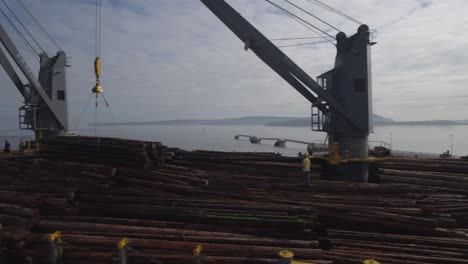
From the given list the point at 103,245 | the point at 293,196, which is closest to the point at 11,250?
the point at 103,245

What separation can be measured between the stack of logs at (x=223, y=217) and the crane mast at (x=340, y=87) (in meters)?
3.58

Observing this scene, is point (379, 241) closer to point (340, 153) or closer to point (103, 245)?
point (103, 245)

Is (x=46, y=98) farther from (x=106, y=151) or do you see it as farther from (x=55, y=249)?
(x=55, y=249)

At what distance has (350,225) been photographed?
827 centimetres

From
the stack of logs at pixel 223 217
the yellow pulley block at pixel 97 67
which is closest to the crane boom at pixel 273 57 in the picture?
the stack of logs at pixel 223 217

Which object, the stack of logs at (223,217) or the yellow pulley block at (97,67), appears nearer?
the stack of logs at (223,217)

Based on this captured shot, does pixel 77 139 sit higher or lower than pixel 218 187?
higher

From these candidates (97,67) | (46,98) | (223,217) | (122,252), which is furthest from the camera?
(46,98)

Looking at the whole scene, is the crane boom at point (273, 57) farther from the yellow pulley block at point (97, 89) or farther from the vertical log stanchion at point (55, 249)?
the vertical log stanchion at point (55, 249)

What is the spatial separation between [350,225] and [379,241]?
938mm

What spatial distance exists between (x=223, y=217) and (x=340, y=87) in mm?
10632

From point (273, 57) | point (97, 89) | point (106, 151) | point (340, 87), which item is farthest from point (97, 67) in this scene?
point (340, 87)

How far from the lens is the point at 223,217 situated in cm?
798

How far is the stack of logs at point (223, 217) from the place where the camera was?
6770 millimetres
